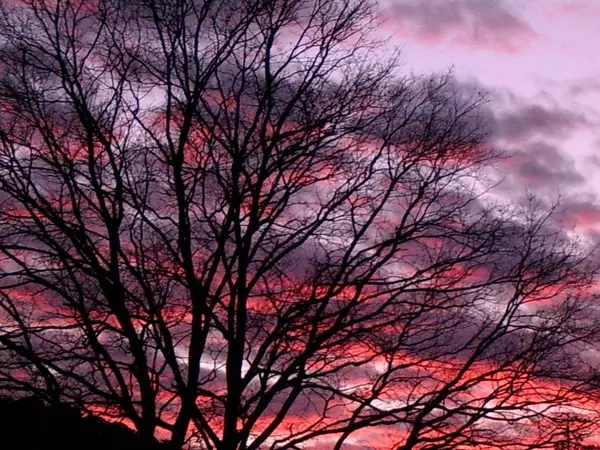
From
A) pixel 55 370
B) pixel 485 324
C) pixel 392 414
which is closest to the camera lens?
pixel 55 370

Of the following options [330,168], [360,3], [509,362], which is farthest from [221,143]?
[509,362]

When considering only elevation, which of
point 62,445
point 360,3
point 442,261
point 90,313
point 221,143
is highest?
point 360,3

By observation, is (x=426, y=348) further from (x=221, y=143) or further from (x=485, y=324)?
(x=221, y=143)

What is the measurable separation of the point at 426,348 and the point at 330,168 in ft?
11.9

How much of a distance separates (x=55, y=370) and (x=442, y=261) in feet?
22.6

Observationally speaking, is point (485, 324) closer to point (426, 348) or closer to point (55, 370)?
point (426, 348)

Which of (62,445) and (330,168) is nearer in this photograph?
(62,445)

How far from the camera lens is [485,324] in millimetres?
21641

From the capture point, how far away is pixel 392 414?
66.2 ft

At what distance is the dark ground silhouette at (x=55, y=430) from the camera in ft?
62.5

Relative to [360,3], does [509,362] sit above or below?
below

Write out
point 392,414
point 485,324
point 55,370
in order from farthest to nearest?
point 485,324 < point 392,414 < point 55,370

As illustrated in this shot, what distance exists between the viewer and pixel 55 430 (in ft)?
63.9

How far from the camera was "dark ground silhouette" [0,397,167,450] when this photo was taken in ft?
62.5
